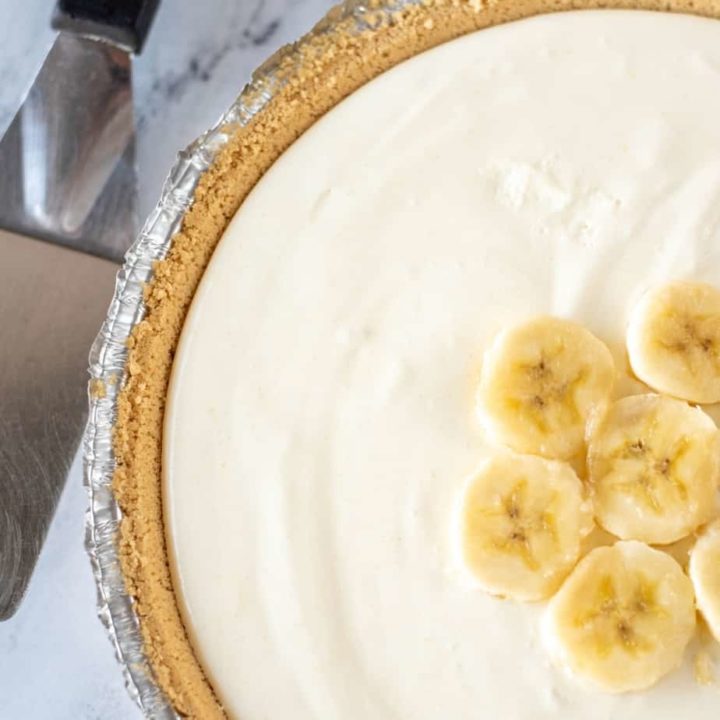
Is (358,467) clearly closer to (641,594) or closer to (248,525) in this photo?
(248,525)

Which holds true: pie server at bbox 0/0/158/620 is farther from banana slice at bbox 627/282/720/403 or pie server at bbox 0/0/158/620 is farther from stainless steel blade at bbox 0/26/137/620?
banana slice at bbox 627/282/720/403

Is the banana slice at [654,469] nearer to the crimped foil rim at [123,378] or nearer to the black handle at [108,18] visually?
the crimped foil rim at [123,378]

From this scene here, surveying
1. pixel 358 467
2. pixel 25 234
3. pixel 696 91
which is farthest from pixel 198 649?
pixel 696 91

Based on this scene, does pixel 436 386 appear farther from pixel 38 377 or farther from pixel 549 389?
pixel 38 377

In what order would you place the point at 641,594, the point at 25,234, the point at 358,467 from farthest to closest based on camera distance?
the point at 25,234 → the point at 358,467 → the point at 641,594

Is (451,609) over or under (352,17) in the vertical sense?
under

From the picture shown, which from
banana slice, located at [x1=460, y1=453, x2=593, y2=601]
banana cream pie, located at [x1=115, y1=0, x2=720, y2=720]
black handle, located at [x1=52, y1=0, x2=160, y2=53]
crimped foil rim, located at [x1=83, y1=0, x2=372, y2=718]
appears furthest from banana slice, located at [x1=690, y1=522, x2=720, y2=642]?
black handle, located at [x1=52, y1=0, x2=160, y2=53]

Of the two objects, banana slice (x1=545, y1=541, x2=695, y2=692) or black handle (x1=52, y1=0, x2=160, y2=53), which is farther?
black handle (x1=52, y1=0, x2=160, y2=53)
